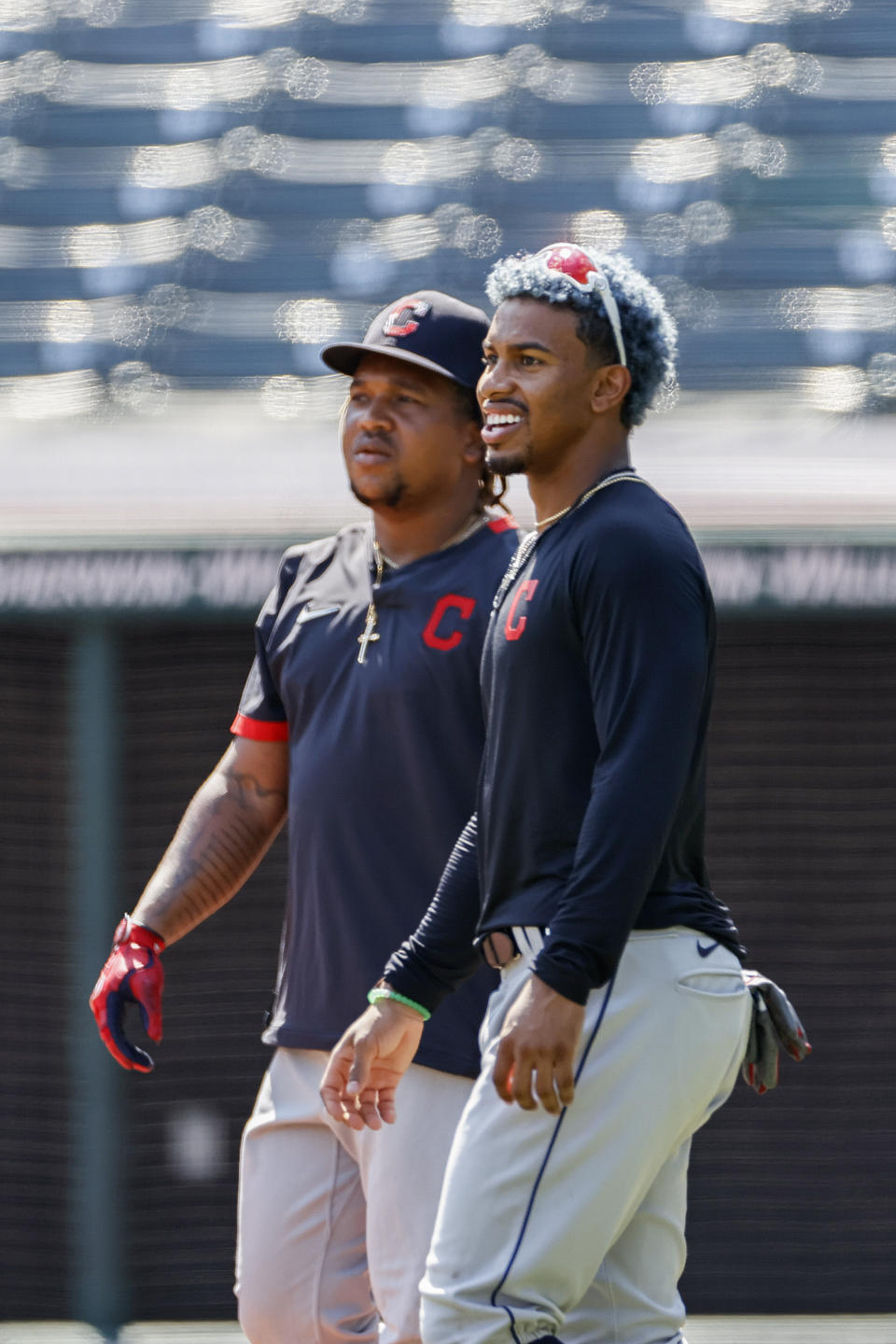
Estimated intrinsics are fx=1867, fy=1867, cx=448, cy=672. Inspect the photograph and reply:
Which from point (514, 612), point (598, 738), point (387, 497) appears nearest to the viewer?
point (598, 738)

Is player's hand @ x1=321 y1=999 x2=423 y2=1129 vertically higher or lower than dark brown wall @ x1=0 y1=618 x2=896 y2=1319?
higher

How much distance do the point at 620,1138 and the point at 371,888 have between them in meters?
0.81

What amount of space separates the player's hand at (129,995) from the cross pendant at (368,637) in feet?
1.97

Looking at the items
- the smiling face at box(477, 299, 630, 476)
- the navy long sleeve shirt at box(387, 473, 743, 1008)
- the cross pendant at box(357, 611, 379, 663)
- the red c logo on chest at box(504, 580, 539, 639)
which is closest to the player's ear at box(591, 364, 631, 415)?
the smiling face at box(477, 299, 630, 476)

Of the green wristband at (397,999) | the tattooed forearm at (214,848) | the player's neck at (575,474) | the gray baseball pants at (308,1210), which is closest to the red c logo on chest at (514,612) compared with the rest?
the player's neck at (575,474)

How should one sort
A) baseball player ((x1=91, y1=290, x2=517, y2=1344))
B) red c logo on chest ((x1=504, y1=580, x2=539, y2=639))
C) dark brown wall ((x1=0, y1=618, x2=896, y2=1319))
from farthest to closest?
dark brown wall ((x1=0, y1=618, x2=896, y2=1319)), baseball player ((x1=91, y1=290, x2=517, y2=1344)), red c logo on chest ((x1=504, y1=580, x2=539, y2=639))

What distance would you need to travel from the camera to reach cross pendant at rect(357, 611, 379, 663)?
119 inches

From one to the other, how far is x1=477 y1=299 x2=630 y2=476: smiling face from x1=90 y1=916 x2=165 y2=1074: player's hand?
42.1 inches

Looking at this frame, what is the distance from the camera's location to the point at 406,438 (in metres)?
3.06

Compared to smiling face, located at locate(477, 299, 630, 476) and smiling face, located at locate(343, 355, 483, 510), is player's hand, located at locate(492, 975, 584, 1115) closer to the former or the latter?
smiling face, located at locate(477, 299, 630, 476)

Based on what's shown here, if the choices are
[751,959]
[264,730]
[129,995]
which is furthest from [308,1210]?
[751,959]

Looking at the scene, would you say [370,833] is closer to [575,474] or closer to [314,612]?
[314,612]

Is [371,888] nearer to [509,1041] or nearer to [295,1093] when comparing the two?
[295,1093]

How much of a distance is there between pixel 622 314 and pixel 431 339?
584 millimetres
